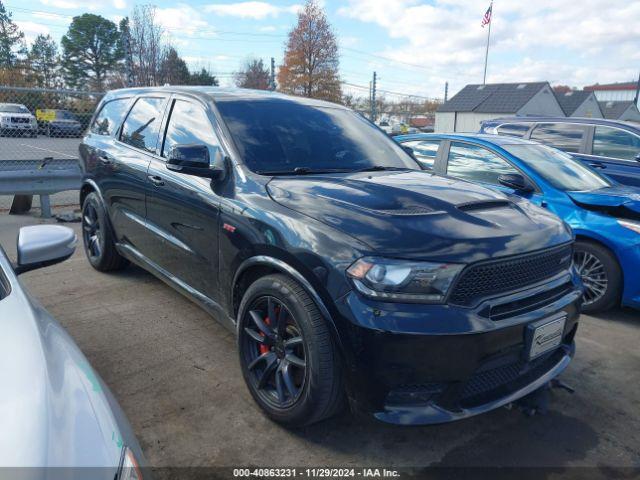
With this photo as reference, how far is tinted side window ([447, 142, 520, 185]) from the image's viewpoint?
499 centimetres

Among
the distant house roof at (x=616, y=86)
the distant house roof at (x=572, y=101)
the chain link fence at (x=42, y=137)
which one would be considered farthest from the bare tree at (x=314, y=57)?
the distant house roof at (x=616, y=86)

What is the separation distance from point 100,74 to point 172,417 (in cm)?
5841

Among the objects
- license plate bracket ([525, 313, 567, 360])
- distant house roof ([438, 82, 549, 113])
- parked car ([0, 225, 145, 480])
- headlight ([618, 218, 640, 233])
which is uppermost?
distant house roof ([438, 82, 549, 113])

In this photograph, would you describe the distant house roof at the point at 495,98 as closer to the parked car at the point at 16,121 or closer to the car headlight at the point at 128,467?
the parked car at the point at 16,121

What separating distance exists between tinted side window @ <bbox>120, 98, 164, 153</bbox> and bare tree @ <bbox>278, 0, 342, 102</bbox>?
38491 mm

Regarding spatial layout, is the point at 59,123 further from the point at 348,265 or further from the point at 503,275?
the point at 503,275

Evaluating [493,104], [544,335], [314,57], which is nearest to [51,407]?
[544,335]

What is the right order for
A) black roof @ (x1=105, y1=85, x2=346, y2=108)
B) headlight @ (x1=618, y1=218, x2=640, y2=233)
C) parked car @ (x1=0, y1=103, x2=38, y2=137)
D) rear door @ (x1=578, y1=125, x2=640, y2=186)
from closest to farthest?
black roof @ (x1=105, y1=85, x2=346, y2=108), headlight @ (x1=618, y1=218, x2=640, y2=233), rear door @ (x1=578, y1=125, x2=640, y2=186), parked car @ (x1=0, y1=103, x2=38, y2=137)

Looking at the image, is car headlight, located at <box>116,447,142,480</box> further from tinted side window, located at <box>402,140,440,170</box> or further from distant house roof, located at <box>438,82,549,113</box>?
distant house roof, located at <box>438,82,549,113</box>

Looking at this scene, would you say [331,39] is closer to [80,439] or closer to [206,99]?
[206,99]

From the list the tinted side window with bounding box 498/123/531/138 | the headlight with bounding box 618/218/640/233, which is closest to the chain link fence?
the tinted side window with bounding box 498/123/531/138

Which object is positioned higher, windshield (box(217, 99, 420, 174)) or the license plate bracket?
windshield (box(217, 99, 420, 174))

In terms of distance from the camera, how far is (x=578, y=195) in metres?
4.52

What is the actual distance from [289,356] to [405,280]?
774mm
